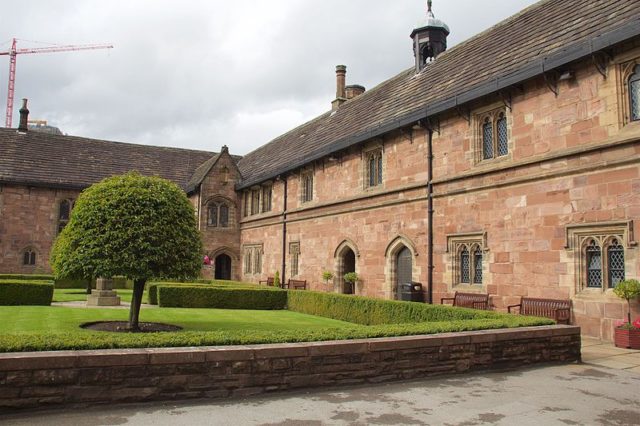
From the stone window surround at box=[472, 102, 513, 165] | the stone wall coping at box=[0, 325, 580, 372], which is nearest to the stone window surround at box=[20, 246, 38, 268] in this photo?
the stone window surround at box=[472, 102, 513, 165]

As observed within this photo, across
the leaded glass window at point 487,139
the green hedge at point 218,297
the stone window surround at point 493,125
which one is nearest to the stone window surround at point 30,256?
the green hedge at point 218,297

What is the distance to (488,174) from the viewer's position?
1467 cm

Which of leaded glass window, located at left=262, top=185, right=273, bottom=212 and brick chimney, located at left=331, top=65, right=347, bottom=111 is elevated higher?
brick chimney, located at left=331, top=65, right=347, bottom=111

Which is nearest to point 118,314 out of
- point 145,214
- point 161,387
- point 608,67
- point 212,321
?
point 212,321

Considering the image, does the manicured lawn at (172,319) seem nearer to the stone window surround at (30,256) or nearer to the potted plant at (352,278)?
the potted plant at (352,278)

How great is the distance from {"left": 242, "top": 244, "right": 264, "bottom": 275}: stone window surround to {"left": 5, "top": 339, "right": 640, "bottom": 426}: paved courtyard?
22465mm

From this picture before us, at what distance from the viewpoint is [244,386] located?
→ 21.0 ft

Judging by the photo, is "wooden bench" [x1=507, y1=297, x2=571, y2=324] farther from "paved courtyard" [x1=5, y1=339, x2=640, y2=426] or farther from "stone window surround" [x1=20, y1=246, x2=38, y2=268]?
"stone window surround" [x1=20, y1=246, x2=38, y2=268]

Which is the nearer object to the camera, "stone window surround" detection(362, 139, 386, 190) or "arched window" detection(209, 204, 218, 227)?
"stone window surround" detection(362, 139, 386, 190)

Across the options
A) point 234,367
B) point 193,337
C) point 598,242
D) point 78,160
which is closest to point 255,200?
point 78,160

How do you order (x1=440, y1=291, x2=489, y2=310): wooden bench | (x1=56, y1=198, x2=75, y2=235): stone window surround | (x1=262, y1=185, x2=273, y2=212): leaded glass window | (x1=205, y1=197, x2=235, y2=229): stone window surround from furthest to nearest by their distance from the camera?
(x1=56, y1=198, x2=75, y2=235): stone window surround → (x1=205, y1=197, x2=235, y2=229): stone window surround → (x1=262, y1=185, x2=273, y2=212): leaded glass window → (x1=440, y1=291, x2=489, y2=310): wooden bench

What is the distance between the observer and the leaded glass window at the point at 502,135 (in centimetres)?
1459

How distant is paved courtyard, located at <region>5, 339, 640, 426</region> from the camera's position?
18.1ft

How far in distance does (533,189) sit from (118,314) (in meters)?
12.1
